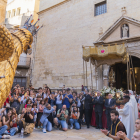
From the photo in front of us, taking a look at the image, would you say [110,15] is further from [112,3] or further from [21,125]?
[21,125]

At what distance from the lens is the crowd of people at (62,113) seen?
4.21 meters

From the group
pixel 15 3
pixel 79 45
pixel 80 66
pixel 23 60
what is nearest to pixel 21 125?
pixel 80 66

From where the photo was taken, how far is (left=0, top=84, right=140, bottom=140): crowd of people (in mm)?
4207

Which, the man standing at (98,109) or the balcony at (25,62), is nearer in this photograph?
the man standing at (98,109)

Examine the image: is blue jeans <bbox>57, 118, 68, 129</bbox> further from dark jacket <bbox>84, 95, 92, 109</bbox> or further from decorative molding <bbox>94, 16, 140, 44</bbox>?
decorative molding <bbox>94, 16, 140, 44</bbox>

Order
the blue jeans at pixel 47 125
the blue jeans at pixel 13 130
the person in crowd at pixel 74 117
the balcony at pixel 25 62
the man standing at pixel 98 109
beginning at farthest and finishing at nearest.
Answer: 1. the balcony at pixel 25 62
2. the man standing at pixel 98 109
3. the person in crowd at pixel 74 117
4. the blue jeans at pixel 47 125
5. the blue jeans at pixel 13 130

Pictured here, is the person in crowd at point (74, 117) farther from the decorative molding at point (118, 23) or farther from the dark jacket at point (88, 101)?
the decorative molding at point (118, 23)

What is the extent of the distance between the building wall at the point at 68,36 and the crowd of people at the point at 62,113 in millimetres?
4515

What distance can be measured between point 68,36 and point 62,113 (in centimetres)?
916

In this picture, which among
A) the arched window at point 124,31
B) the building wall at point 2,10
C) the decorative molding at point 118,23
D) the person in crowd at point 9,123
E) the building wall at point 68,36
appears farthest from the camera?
the building wall at point 68,36

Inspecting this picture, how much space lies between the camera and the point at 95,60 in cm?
1020

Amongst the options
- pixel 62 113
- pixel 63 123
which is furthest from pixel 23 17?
pixel 63 123

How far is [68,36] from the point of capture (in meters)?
14.1

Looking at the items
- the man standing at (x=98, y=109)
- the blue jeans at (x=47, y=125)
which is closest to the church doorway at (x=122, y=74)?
the man standing at (x=98, y=109)
